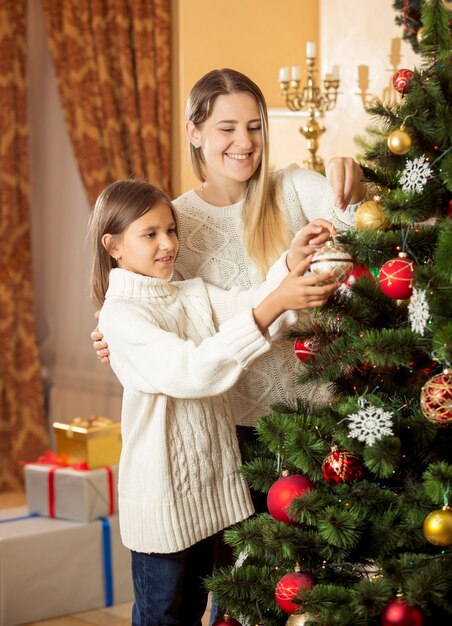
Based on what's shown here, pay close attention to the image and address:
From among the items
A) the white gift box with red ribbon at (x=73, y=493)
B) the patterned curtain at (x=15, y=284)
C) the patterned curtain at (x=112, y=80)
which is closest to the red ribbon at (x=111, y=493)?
the white gift box with red ribbon at (x=73, y=493)

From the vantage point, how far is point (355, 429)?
145 cm

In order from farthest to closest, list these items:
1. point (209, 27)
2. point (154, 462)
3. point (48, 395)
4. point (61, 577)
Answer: point (48, 395) < point (209, 27) < point (61, 577) < point (154, 462)

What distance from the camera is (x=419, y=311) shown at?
1.37 metres

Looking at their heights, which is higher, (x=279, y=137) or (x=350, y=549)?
(x=279, y=137)

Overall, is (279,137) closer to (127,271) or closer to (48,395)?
(48,395)

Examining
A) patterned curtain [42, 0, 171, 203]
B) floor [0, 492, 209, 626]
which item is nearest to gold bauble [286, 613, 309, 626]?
floor [0, 492, 209, 626]

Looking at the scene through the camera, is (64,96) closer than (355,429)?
No

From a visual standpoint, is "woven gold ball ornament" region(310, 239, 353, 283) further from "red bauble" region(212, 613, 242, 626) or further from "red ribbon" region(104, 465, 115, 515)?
"red ribbon" region(104, 465, 115, 515)

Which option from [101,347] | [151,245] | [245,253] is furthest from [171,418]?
[245,253]

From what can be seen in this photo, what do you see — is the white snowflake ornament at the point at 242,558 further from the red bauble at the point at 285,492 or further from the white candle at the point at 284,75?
the white candle at the point at 284,75

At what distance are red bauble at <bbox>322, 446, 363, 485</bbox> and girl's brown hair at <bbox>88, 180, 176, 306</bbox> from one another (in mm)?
704

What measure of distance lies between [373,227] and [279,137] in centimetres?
326

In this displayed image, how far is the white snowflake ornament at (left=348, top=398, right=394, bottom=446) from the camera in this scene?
142 centimetres

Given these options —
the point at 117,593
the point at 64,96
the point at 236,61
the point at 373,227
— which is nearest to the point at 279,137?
the point at 236,61
